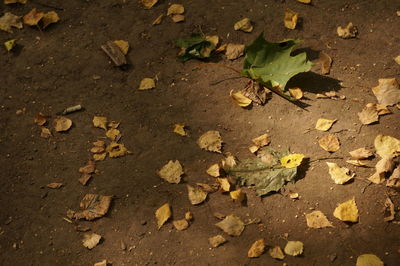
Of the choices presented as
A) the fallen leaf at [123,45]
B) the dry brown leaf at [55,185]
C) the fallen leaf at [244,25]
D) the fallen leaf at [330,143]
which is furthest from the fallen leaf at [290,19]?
the dry brown leaf at [55,185]

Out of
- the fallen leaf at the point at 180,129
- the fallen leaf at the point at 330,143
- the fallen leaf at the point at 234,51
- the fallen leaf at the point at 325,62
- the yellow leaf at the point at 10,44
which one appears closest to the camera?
the fallen leaf at the point at 330,143

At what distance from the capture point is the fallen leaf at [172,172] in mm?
2334

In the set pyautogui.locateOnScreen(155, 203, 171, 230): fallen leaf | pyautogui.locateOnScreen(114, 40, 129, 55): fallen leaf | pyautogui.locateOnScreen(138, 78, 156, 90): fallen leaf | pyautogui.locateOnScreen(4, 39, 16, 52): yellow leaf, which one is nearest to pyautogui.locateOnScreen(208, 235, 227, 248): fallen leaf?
pyautogui.locateOnScreen(155, 203, 171, 230): fallen leaf

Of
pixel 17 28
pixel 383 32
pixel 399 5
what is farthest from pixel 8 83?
pixel 399 5

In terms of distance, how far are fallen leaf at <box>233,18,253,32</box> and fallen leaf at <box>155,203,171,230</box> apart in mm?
1319

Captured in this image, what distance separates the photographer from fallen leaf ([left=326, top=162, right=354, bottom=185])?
224 cm

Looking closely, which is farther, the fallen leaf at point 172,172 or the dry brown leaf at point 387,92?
the dry brown leaf at point 387,92

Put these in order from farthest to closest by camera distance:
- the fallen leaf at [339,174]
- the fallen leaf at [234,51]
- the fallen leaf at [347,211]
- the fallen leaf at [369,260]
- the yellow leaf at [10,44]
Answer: the yellow leaf at [10,44] < the fallen leaf at [234,51] < the fallen leaf at [339,174] < the fallen leaf at [347,211] < the fallen leaf at [369,260]

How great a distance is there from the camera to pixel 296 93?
100 inches

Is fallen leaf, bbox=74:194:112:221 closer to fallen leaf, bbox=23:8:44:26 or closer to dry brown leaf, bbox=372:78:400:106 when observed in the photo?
fallen leaf, bbox=23:8:44:26

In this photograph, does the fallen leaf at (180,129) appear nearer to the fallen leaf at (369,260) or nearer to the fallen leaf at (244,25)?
the fallen leaf at (244,25)

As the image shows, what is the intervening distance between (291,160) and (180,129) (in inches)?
26.0

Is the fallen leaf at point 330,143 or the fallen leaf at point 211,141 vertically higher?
the fallen leaf at point 330,143

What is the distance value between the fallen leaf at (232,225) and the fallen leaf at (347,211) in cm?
49
